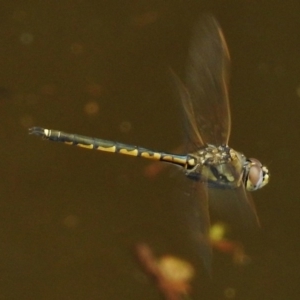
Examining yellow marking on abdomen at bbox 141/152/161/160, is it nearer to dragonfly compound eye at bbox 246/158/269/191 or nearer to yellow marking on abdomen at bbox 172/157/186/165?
yellow marking on abdomen at bbox 172/157/186/165

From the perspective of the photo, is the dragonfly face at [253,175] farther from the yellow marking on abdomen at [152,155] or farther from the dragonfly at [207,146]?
the yellow marking on abdomen at [152,155]

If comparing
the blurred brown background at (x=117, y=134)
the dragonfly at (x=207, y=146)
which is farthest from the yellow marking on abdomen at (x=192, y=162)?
the blurred brown background at (x=117, y=134)

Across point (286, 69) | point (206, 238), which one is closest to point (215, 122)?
point (206, 238)

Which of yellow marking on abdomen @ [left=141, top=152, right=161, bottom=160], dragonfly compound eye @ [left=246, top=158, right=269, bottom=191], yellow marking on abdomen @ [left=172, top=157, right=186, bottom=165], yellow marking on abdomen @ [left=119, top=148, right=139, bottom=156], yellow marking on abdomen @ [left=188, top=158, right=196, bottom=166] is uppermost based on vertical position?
yellow marking on abdomen @ [left=119, top=148, right=139, bottom=156]

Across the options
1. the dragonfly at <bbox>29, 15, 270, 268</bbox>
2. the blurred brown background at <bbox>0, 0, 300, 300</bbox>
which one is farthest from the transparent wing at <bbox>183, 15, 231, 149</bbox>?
the blurred brown background at <bbox>0, 0, 300, 300</bbox>

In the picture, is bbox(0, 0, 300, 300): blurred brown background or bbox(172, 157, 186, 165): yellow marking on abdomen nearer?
bbox(172, 157, 186, 165): yellow marking on abdomen

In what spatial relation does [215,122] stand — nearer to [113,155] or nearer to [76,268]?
[113,155]

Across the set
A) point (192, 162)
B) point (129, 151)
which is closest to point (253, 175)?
point (192, 162)
